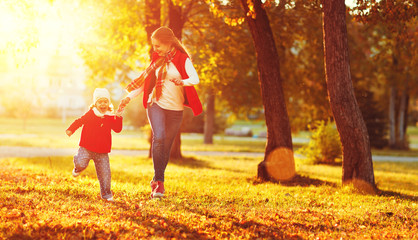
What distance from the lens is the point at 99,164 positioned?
6.09 metres

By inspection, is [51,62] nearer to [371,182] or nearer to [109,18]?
[109,18]

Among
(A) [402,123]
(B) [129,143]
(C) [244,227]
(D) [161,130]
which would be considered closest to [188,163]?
(D) [161,130]

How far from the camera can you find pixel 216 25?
575 inches

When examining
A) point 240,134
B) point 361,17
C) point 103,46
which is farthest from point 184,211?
point 240,134

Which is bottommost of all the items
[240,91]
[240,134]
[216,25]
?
[240,134]

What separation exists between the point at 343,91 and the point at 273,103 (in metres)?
1.80

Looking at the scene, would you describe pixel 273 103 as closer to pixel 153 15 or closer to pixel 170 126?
pixel 170 126

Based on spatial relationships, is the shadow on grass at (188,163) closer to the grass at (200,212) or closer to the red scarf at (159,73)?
the grass at (200,212)

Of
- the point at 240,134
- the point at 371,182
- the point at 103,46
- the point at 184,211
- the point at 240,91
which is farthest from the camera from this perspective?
the point at 240,134

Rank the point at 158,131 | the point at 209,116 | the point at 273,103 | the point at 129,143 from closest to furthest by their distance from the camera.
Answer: the point at 158,131 → the point at 273,103 → the point at 129,143 → the point at 209,116

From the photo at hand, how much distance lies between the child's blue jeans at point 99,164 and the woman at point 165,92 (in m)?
0.66

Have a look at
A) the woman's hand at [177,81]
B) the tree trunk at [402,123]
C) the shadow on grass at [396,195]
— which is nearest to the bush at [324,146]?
the shadow on grass at [396,195]

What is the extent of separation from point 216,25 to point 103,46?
4510mm

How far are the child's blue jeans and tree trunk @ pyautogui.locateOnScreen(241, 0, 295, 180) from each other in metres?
4.50
